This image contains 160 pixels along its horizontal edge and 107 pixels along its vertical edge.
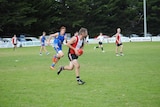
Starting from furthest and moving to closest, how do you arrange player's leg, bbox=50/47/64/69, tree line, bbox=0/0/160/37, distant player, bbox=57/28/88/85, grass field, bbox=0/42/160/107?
tree line, bbox=0/0/160/37 < player's leg, bbox=50/47/64/69 < distant player, bbox=57/28/88/85 < grass field, bbox=0/42/160/107

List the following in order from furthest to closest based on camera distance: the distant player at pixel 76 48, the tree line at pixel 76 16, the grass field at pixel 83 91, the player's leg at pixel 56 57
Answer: the tree line at pixel 76 16 < the player's leg at pixel 56 57 < the distant player at pixel 76 48 < the grass field at pixel 83 91

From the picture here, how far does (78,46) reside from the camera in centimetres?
1061

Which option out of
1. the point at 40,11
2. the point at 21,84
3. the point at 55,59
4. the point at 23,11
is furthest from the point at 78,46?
the point at 40,11

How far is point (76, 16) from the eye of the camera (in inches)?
2633

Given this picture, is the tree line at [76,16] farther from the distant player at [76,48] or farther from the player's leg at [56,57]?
the distant player at [76,48]

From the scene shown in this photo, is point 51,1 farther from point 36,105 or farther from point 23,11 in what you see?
point 36,105

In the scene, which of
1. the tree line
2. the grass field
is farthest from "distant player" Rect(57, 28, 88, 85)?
the tree line

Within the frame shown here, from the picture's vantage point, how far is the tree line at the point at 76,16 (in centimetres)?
5766

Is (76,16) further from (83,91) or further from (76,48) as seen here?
(83,91)

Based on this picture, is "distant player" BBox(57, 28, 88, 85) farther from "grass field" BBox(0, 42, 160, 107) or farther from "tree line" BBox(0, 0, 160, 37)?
"tree line" BBox(0, 0, 160, 37)

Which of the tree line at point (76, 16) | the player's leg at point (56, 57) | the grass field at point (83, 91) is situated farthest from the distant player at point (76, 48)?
the tree line at point (76, 16)

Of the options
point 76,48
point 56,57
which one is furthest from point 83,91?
point 56,57

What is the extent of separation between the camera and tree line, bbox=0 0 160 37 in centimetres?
5766

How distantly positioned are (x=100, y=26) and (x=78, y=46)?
58811 mm
